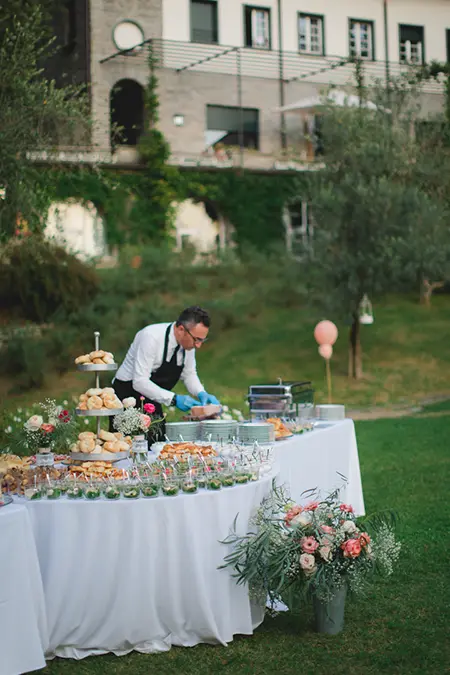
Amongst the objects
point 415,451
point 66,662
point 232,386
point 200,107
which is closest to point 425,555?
point 66,662

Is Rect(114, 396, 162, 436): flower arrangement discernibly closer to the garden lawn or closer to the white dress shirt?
the white dress shirt

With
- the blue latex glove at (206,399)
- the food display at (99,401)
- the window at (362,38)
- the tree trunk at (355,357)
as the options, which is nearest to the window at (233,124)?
the window at (362,38)

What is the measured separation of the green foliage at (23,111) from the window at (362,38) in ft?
58.9

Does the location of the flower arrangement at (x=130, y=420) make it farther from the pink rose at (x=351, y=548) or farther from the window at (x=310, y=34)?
the window at (x=310, y=34)

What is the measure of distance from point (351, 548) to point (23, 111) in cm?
975

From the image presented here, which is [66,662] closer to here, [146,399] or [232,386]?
[146,399]

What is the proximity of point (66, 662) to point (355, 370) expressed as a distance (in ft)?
49.6

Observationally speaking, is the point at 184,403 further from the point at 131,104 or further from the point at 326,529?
the point at 131,104

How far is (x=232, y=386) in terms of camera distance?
722 inches

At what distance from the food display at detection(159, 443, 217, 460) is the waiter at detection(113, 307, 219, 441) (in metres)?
0.78

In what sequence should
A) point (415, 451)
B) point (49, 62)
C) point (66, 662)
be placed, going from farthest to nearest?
point (49, 62) → point (415, 451) → point (66, 662)

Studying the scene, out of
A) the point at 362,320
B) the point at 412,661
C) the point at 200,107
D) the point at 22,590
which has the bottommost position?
the point at 412,661

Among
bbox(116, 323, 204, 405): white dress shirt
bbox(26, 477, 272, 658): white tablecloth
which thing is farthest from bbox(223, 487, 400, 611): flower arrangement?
bbox(116, 323, 204, 405): white dress shirt

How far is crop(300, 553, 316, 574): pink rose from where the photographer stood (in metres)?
4.55
